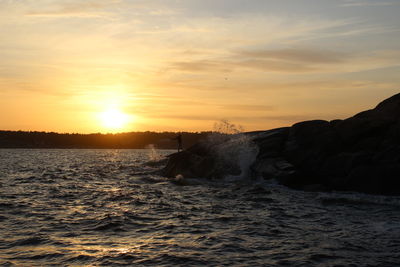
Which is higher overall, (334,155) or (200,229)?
(334,155)

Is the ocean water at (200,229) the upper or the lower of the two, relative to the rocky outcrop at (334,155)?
lower

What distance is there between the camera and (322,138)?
90.6 feet

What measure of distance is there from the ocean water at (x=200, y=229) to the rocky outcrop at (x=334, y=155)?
1987 mm

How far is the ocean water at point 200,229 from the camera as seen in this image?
35.4 feet

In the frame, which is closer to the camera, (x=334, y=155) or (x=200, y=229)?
(x=200, y=229)

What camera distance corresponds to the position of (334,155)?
26297 millimetres

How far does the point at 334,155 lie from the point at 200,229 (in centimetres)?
1473

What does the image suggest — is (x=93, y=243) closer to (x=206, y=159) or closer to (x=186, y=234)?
(x=186, y=234)

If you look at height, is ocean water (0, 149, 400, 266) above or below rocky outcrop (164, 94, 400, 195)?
below

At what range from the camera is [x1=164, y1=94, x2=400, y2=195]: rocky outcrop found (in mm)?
23469

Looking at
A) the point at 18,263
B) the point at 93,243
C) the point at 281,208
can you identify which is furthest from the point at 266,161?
the point at 18,263

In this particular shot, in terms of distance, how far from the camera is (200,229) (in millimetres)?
14234

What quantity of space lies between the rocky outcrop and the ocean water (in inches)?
78.2

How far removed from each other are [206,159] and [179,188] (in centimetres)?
716
